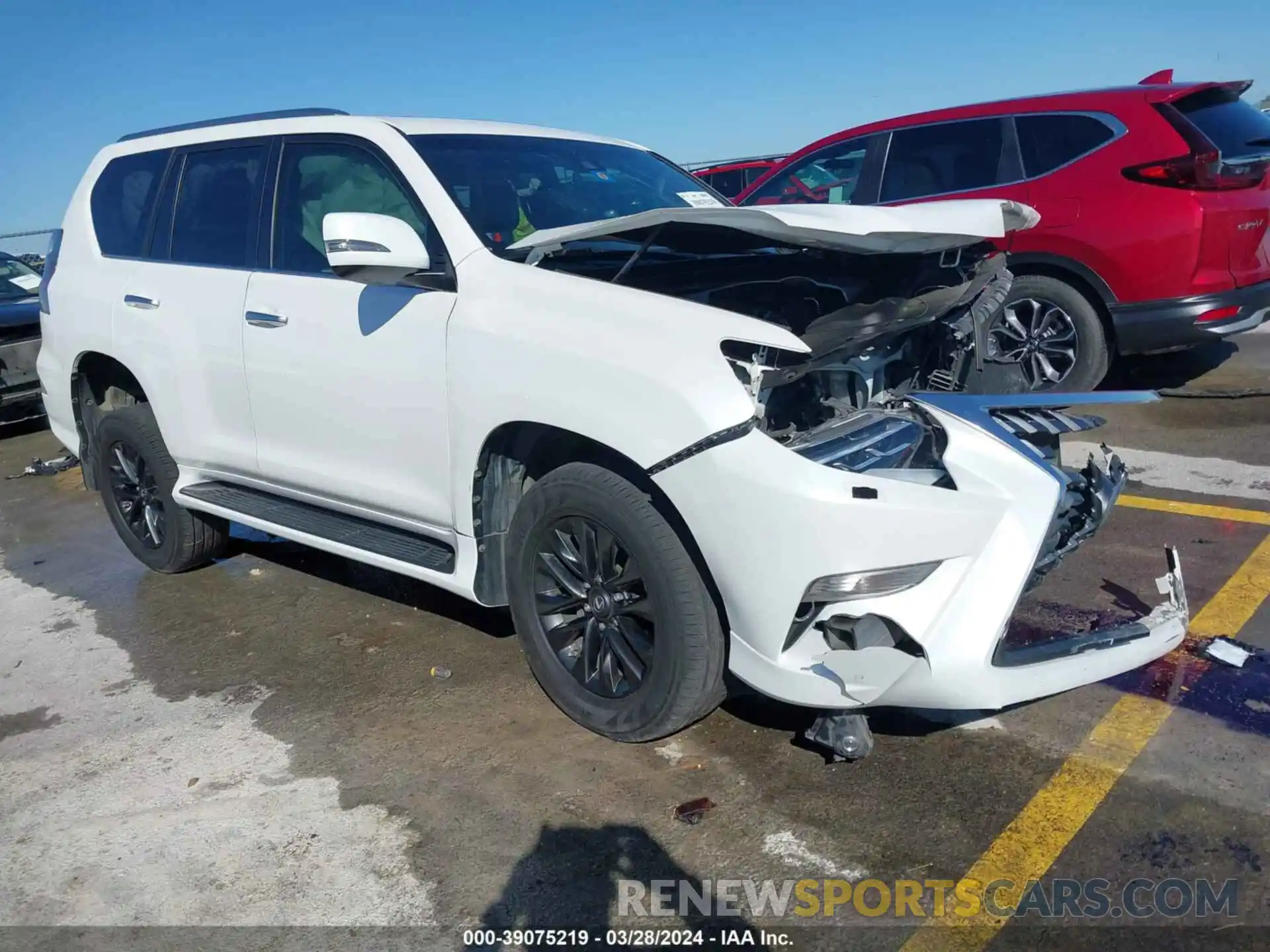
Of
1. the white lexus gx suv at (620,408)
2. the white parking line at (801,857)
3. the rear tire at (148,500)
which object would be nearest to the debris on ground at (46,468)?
the rear tire at (148,500)

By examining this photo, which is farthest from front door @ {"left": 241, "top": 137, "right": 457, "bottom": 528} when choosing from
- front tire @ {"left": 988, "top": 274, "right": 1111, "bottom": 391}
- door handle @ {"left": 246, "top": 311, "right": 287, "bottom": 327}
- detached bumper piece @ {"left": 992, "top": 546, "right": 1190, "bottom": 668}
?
front tire @ {"left": 988, "top": 274, "right": 1111, "bottom": 391}

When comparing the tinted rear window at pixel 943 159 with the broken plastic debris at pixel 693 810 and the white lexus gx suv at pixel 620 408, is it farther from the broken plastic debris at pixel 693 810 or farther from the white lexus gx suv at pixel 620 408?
the broken plastic debris at pixel 693 810

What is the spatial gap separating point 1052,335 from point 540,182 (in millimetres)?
3811

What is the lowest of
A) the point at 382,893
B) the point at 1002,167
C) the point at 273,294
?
the point at 382,893

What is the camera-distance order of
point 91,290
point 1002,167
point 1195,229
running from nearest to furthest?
point 91,290 → point 1195,229 → point 1002,167

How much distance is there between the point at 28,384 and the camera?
8477 millimetres

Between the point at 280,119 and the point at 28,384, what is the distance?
5.80m

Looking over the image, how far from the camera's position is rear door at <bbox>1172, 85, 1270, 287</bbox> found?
5574 millimetres

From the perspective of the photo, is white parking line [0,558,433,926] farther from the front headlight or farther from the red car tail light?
the red car tail light

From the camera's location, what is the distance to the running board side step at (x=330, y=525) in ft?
11.4

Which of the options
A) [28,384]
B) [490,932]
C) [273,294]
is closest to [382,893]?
[490,932]

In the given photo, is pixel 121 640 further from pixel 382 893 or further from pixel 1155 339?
pixel 1155 339

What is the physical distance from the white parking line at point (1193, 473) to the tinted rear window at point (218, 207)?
4.01 meters

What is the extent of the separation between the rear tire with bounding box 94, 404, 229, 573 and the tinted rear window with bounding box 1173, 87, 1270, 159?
5776 mm
